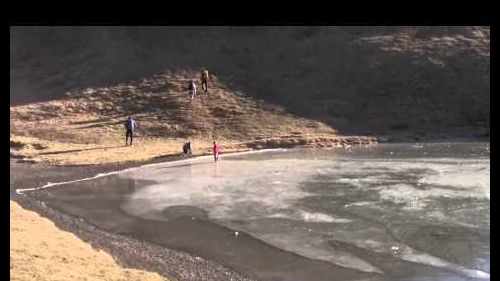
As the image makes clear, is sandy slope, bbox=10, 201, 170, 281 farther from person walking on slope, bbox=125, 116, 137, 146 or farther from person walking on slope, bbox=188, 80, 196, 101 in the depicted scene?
person walking on slope, bbox=188, 80, 196, 101

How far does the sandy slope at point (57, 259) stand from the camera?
450 inches

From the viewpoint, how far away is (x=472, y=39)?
46.6m

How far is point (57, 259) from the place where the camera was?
12.5 meters

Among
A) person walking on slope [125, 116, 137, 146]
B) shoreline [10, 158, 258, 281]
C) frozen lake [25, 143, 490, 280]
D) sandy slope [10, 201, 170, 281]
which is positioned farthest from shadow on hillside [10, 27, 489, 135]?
sandy slope [10, 201, 170, 281]

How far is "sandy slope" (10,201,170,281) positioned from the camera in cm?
1144

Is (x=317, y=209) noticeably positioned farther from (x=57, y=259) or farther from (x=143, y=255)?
(x=57, y=259)

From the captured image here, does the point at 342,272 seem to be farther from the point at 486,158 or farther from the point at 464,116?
the point at 464,116

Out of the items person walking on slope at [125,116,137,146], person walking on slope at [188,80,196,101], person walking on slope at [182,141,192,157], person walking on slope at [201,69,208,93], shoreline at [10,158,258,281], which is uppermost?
person walking on slope at [201,69,208,93]

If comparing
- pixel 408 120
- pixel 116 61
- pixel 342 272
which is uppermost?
pixel 116 61

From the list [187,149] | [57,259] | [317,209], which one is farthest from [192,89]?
[57,259]

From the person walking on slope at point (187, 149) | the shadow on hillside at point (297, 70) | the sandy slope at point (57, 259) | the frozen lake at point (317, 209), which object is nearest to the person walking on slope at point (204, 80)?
the shadow on hillside at point (297, 70)

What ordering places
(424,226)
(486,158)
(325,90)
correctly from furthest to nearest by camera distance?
(325,90) → (486,158) → (424,226)

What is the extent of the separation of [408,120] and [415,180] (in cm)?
1723
